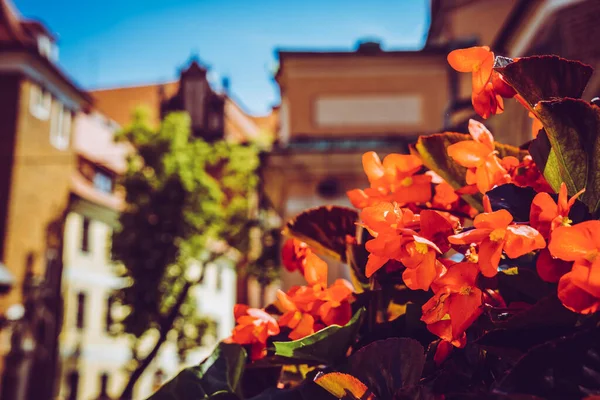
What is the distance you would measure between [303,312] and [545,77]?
13.7 inches

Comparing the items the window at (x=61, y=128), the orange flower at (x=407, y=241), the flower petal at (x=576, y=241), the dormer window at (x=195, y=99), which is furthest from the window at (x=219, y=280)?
the flower petal at (x=576, y=241)

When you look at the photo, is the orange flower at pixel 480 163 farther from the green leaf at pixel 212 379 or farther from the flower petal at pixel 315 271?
the green leaf at pixel 212 379

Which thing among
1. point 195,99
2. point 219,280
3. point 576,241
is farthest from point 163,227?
point 576,241

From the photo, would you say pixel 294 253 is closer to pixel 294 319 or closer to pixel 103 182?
pixel 294 319

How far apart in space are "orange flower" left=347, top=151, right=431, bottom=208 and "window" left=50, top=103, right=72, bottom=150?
Answer: 21.9 meters

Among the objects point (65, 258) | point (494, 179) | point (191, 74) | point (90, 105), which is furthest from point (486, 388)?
point (191, 74)

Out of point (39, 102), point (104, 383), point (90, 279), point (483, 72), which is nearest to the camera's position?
point (483, 72)

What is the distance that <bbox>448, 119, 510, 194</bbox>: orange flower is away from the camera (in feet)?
2.57

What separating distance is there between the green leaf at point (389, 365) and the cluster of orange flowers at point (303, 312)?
0.13m

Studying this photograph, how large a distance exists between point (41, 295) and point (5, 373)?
2.36m

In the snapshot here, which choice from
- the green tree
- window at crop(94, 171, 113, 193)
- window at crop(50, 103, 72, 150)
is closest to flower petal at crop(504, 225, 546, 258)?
the green tree

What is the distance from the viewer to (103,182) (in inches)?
1001

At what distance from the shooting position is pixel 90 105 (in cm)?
2383

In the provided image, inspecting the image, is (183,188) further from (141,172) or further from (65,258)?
(65,258)
